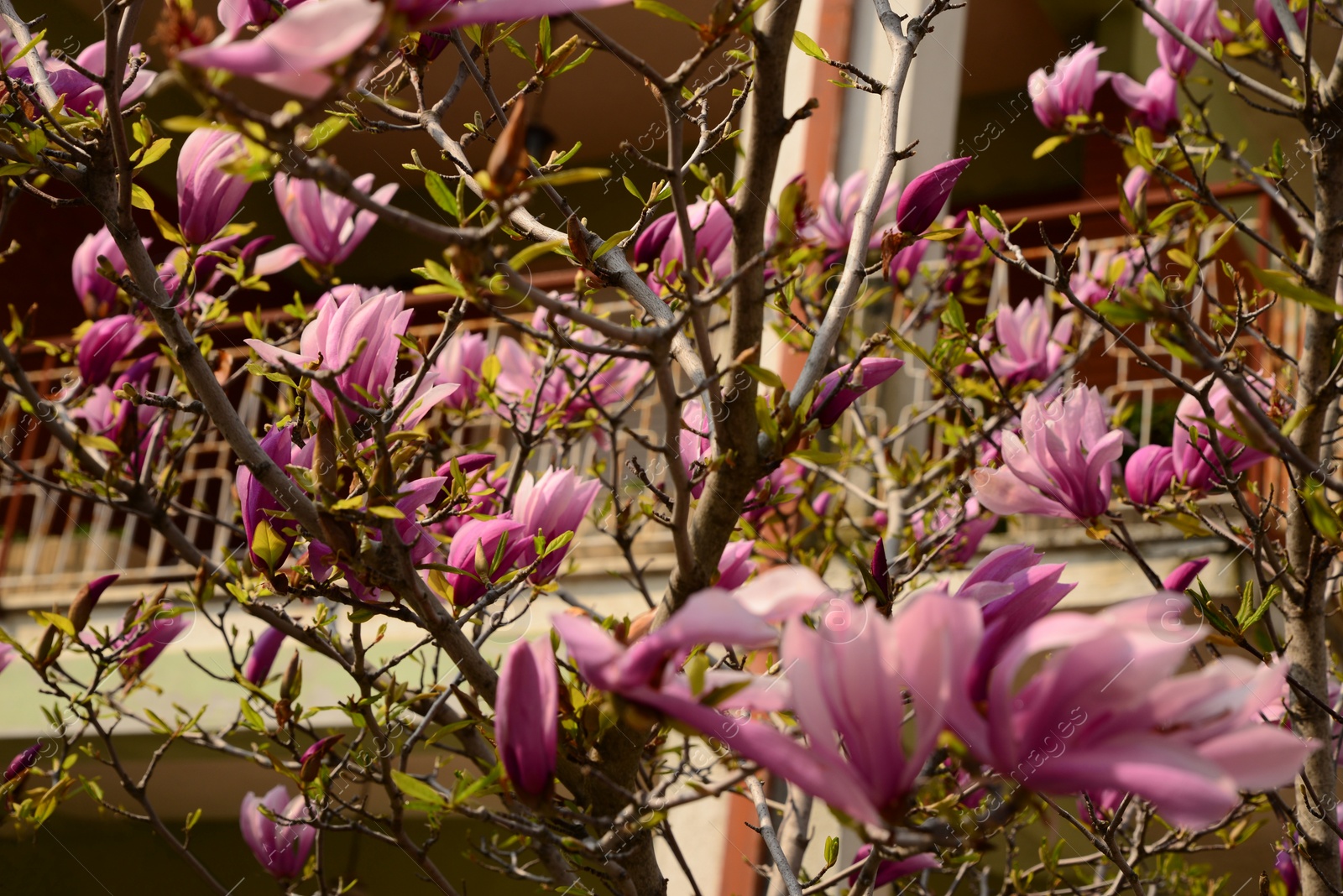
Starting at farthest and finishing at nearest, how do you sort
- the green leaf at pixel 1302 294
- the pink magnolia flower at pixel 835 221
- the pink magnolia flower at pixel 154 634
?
the pink magnolia flower at pixel 835 221, the pink magnolia flower at pixel 154 634, the green leaf at pixel 1302 294

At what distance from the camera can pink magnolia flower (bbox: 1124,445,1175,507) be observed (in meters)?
1.54

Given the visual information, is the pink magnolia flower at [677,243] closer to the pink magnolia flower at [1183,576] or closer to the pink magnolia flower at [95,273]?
the pink magnolia flower at [1183,576]

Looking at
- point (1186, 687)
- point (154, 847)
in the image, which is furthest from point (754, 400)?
point (154, 847)

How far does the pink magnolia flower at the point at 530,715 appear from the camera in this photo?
691 mm

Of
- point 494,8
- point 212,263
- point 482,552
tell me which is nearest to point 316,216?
point 212,263

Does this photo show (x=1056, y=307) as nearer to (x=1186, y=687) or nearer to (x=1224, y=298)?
(x=1224, y=298)

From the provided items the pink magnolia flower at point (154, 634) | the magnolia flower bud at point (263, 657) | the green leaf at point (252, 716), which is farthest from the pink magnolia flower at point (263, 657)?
the green leaf at point (252, 716)

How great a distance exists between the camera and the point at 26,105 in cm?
139

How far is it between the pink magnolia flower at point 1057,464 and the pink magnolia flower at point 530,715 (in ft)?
2.05

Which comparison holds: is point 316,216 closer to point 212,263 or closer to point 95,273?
point 212,263

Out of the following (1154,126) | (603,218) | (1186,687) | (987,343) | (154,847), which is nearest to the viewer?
(1186,687)

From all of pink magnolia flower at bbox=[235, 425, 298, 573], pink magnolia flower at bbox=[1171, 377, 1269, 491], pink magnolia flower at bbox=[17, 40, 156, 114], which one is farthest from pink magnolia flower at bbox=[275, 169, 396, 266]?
pink magnolia flower at bbox=[1171, 377, 1269, 491]

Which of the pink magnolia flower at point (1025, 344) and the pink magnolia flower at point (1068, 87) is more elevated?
the pink magnolia flower at point (1068, 87)

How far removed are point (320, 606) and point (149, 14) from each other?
6.40 m
